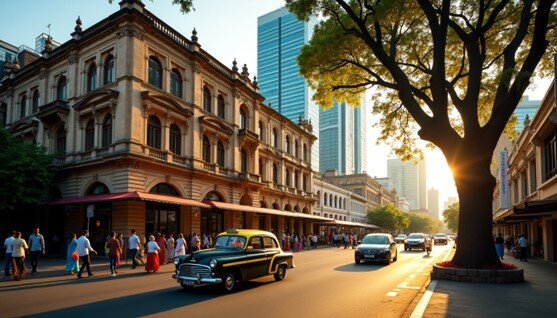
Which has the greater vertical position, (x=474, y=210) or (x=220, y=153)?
(x=220, y=153)

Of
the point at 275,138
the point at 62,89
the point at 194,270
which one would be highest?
the point at 62,89

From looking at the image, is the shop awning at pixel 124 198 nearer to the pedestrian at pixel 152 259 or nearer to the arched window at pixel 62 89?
the pedestrian at pixel 152 259

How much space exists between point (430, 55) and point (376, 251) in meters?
9.06

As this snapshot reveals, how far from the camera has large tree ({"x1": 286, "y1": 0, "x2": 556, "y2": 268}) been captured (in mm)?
14055

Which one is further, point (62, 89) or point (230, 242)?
point (62, 89)

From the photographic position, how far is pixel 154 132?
1121 inches

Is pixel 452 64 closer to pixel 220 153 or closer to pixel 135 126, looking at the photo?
pixel 135 126

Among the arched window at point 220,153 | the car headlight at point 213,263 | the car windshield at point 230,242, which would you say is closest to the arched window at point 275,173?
the arched window at point 220,153

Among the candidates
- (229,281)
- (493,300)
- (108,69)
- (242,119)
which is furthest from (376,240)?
(242,119)

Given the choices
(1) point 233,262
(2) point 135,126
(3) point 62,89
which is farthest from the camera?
(3) point 62,89

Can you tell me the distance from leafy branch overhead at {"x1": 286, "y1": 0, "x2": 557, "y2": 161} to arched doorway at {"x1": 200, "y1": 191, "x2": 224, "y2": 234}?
16.7 meters

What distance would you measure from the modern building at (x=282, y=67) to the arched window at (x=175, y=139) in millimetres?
75435

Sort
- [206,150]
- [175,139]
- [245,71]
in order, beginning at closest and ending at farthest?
[175,139], [206,150], [245,71]

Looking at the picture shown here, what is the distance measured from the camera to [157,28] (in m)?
28.4
